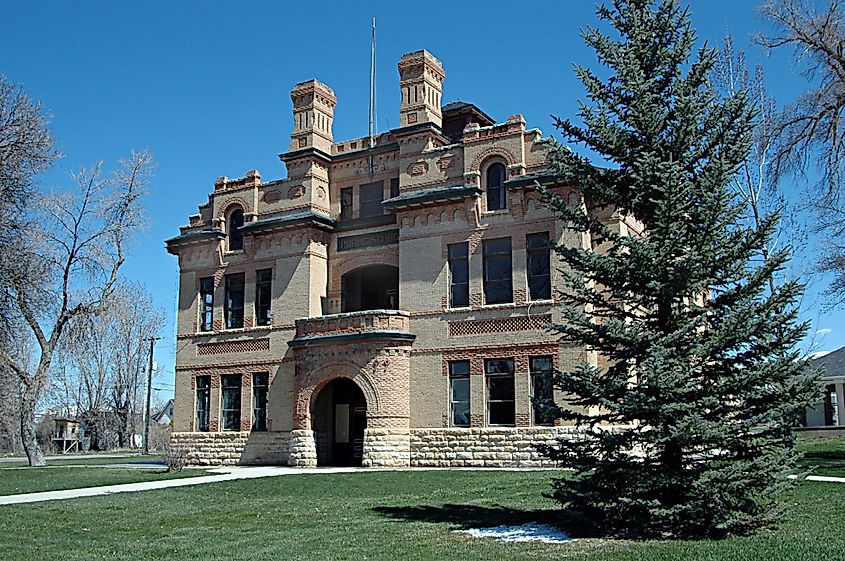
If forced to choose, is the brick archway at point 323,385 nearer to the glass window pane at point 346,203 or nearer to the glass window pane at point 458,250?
the glass window pane at point 458,250

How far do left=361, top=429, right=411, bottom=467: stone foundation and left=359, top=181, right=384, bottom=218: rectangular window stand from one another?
861 centimetres

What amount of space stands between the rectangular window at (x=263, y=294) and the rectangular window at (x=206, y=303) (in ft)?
8.29

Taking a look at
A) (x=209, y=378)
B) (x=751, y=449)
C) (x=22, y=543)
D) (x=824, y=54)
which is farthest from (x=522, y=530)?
(x=209, y=378)

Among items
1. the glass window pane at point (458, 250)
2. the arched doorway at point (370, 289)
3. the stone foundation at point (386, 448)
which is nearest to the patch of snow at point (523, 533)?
the stone foundation at point (386, 448)

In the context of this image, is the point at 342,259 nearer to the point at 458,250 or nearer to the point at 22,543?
the point at 458,250

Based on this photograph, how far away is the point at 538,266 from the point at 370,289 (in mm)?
8743

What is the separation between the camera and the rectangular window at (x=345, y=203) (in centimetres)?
3284

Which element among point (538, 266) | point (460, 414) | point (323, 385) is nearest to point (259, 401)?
point (323, 385)

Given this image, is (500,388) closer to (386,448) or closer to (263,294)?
(386,448)

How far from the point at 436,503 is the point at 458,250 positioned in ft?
46.6

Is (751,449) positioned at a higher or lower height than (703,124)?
lower

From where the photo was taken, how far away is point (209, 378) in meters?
34.0

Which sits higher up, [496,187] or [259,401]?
[496,187]

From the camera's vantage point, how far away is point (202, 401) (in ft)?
112
